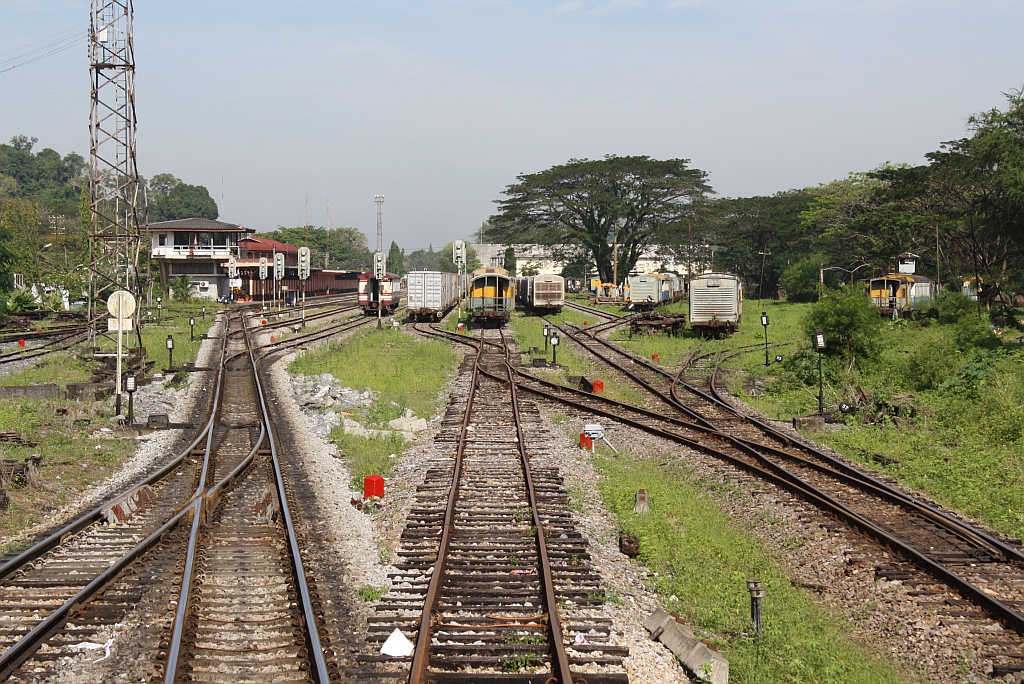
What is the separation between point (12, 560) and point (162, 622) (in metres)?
2.44

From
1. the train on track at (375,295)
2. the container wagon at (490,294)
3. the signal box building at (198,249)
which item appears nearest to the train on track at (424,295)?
the train on track at (375,295)

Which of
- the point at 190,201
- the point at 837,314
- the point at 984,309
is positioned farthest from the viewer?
the point at 190,201

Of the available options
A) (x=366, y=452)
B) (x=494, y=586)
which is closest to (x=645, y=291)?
(x=366, y=452)

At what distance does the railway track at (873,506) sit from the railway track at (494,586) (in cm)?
354

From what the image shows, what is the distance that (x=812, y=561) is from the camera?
10.3 metres

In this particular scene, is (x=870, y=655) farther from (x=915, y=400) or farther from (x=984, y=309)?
(x=984, y=309)

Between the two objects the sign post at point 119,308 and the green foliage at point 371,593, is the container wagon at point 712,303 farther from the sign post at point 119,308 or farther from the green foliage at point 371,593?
the green foliage at point 371,593

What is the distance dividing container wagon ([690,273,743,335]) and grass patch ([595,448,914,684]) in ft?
81.1

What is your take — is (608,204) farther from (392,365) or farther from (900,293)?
(392,365)

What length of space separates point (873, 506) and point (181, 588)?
9023mm

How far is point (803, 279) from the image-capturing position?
72.8 metres

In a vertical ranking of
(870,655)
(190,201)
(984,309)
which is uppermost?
(190,201)

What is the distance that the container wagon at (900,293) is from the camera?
4528 centimetres

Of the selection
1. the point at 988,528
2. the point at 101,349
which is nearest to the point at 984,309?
the point at 988,528
